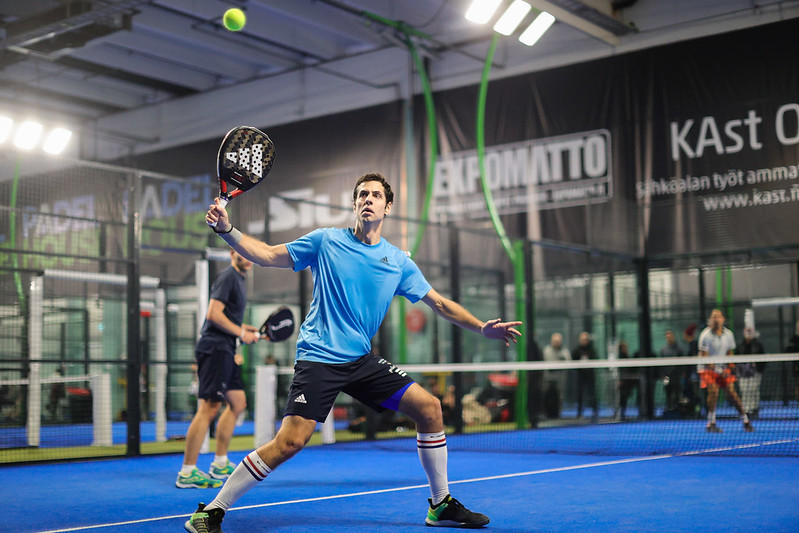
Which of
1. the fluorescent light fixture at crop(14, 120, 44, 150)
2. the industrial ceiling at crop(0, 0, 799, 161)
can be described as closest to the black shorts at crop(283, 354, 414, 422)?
the industrial ceiling at crop(0, 0, 799, 161)

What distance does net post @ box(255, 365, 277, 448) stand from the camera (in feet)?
35.2

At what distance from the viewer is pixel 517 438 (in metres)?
12.3

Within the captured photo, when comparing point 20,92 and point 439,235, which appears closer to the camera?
point 439,235

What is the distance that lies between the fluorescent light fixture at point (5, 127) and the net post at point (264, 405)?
468 inches

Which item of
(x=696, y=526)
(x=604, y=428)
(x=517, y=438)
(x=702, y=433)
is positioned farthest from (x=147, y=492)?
(x=604, y=428)

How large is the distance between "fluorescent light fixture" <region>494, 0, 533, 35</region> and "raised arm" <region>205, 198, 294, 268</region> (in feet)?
34.1

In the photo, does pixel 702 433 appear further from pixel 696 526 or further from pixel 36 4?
pixel 36 4

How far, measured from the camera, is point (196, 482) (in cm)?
684

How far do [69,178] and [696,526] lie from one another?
2085 centimetres

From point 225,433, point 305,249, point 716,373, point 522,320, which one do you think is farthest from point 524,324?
point 305,249

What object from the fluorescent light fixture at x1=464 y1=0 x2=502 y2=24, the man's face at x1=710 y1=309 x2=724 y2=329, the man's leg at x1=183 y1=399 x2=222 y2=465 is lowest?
the man's leg at x1=183 y1=399 x2=222 y2=465

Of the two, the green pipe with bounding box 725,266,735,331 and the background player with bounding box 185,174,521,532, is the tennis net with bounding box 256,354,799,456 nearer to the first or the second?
the green pipe with bounding box 725,266,735,331

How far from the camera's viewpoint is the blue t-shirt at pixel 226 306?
23.6ft

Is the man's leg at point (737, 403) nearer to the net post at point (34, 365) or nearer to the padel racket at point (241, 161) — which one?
the net post at point (34, 365)
